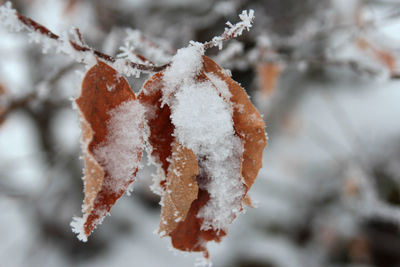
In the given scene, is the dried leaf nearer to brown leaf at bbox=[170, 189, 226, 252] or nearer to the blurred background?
the blurred background

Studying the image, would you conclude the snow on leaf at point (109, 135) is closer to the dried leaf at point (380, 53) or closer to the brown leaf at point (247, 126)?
the brown leaf at point (247, 126)

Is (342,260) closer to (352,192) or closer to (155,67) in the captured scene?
(352,192)

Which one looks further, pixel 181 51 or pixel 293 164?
pixel 293 164

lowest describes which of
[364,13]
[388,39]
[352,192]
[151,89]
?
[151,89]

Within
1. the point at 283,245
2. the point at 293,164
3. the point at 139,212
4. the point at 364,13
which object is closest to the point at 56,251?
the point at 139,212

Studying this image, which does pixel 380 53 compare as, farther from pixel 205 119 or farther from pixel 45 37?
pixel 45 37

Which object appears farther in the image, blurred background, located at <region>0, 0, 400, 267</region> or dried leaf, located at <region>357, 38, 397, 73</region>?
blurred background, located at <region>0, 0, 400, 267</region>

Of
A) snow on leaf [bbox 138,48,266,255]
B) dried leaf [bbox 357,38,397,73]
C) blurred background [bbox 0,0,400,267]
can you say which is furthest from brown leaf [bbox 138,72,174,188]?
blurred background [bbox 0,0,400,267]
